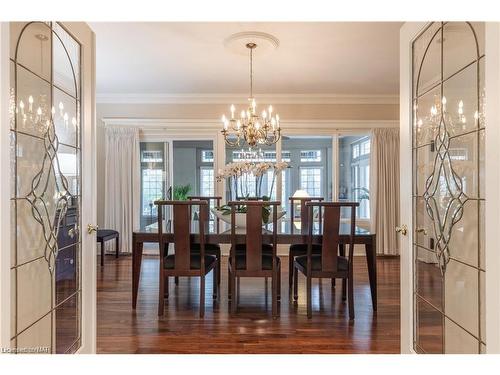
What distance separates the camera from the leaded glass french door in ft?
4.14

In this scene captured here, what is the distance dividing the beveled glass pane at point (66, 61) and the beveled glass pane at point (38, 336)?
3.73ft

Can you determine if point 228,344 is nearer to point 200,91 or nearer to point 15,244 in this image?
point 15,244

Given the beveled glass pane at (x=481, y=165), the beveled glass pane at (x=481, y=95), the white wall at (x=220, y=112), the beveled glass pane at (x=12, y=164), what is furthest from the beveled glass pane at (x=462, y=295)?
the white wall at (x=220, y=112)

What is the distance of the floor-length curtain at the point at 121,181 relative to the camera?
5.08m

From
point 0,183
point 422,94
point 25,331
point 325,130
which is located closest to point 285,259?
point 325,130

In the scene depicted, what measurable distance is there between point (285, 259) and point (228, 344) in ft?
8.95

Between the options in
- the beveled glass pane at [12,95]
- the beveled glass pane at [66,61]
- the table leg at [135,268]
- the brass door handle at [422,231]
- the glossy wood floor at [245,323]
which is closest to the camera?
the beveled glass pane at [12,95]

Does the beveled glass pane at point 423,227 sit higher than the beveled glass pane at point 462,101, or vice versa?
the beveled glass pane at point 462,101

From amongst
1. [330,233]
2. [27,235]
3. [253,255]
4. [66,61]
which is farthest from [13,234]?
[330,233]

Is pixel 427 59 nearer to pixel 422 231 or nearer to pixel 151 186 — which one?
pixel 422 231

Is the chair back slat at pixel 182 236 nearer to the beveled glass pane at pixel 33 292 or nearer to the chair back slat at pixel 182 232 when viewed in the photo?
the chair back slat at pixel 182 232

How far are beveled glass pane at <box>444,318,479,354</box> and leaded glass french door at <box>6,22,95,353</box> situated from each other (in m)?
1.85

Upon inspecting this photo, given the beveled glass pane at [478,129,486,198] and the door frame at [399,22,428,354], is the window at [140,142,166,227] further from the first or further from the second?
the beveled glass pane at [478,129,486,198]

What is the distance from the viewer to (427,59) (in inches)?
64.7
